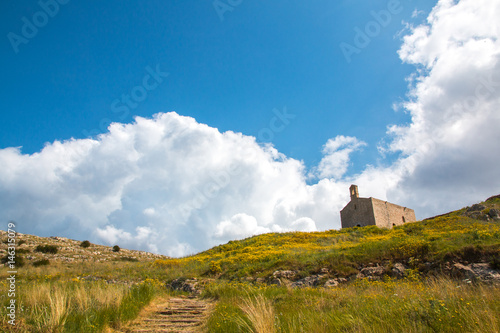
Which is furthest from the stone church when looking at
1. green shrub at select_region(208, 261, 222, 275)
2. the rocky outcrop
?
the rocky outcrop

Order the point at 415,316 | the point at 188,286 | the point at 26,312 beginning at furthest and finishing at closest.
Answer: the point at 188,286, the point at 26,312, the point at 415,316

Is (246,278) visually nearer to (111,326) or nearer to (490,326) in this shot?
(111,326)

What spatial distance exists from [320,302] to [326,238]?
75.4 feet

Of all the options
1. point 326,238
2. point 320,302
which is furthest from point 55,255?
point 320,302

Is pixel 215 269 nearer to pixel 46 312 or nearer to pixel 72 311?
pixel 72 311

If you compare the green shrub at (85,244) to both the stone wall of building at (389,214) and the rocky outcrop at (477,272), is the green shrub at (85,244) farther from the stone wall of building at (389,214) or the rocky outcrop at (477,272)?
the rocky outcrop at (477,272)

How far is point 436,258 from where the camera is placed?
1248 centimetres

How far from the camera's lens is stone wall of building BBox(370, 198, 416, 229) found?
35.3 m

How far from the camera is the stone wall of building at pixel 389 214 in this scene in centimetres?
3534

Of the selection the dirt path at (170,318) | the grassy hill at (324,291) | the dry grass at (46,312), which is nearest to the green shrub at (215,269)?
the grassy hill at (324,291)

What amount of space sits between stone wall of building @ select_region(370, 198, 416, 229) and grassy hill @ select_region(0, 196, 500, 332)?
8.87m

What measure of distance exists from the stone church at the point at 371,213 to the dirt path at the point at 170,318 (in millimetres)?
30809

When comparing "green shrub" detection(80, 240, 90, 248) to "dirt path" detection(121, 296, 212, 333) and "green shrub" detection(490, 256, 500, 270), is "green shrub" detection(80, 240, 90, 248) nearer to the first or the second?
"dirt path" detection(121, 296, 212, 333)

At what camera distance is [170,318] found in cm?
776
